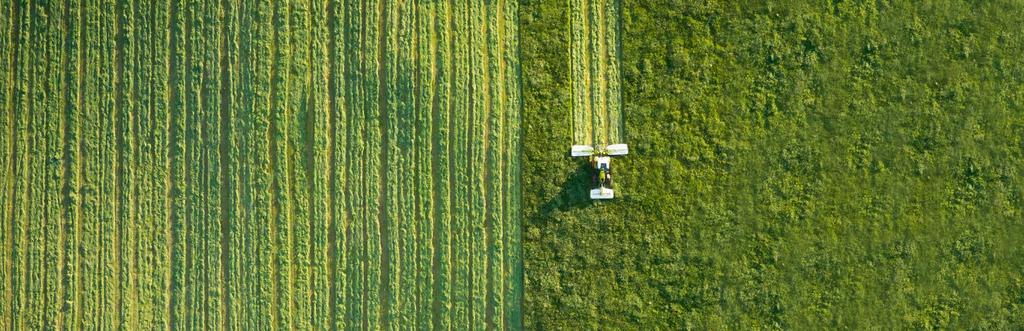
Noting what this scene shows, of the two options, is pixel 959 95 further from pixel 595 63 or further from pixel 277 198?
pixel 277 198

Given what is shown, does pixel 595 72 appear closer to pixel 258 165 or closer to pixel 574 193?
pixel 574 193

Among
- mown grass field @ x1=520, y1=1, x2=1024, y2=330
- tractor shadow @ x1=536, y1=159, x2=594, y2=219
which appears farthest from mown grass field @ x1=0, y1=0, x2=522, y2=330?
mown grass field @ x1=520, y1=1, x2=1024, y2=330

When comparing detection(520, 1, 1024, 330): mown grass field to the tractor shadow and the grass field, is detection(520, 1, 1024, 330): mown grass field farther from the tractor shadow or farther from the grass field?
the grass field

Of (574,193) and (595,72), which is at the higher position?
(595,72)

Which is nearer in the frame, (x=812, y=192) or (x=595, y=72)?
(x=812, y=192)

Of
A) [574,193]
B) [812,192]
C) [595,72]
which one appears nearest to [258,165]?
[574,193]

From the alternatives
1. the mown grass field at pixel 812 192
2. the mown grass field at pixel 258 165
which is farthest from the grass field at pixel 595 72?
the mown grass field at pixel 258 165

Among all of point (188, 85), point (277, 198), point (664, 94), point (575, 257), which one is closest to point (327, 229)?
point (277, 198)

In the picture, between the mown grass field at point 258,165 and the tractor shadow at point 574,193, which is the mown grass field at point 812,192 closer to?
the tractor shadow at point 574,193
